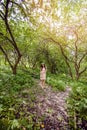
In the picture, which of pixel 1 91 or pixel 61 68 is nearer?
pixel 1 91

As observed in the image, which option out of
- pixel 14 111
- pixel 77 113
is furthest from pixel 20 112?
pixel 77 113

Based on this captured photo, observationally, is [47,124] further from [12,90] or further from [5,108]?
[12,90]

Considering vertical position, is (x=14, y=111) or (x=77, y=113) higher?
(x=14, y=111)

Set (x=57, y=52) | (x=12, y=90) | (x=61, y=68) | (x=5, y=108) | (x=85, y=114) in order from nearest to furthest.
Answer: (x=5, y=108) → (x=85, y=114) → (x=12, y=90) → (x=57, y=52) → (x=61, y=68)

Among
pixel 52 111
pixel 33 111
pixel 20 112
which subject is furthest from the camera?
pixel 52 111

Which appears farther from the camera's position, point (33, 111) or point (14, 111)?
point (33, 111)

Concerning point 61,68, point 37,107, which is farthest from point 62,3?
point 61,68

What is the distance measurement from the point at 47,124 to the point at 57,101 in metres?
3.12

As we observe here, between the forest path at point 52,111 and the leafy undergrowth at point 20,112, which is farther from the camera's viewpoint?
the forest path at point 52,111

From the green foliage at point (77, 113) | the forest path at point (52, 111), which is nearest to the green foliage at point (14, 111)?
the forest path at point (52, 111)

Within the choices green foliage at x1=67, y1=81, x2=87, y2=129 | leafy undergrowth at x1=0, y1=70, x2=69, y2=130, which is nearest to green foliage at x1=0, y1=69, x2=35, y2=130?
leafy undergrowth at x1=0, y1=70, x2=69, y2=130

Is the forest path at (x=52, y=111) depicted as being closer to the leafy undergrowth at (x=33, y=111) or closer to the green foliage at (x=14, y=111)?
the leafy undergrowth at (x=33, y=111)

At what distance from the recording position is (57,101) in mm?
10156

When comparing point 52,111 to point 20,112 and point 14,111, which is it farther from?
point 14,111
